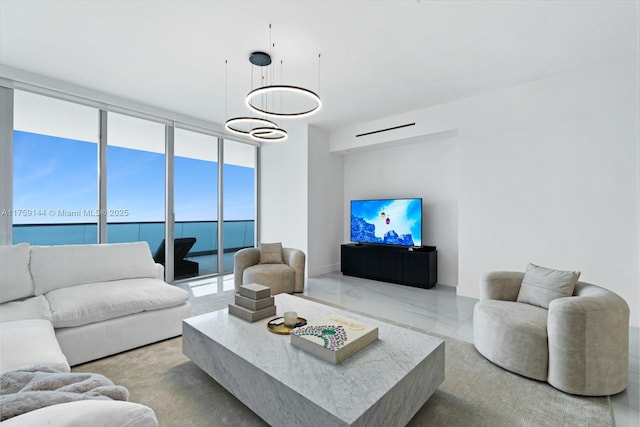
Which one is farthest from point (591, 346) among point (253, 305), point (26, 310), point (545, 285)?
point (26, 310)

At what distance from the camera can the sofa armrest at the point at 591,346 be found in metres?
1.87

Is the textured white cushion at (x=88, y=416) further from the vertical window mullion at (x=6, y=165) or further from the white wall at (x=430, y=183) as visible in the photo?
the white wall at (x=430, y=183)

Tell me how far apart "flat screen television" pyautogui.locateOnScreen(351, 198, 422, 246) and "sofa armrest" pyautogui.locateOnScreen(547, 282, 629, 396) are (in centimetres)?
286

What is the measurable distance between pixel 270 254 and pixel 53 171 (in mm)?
3085

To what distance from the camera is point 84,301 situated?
93.1 inches

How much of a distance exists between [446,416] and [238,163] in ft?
17.8

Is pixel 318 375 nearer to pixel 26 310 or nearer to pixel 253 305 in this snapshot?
pixel 253 305

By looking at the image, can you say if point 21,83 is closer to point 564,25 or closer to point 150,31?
point 150,31

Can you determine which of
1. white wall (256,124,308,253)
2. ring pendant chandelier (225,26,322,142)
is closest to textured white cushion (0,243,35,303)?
ring pendant chandelier (225,26,322,142)

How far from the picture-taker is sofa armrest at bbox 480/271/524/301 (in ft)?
8.63

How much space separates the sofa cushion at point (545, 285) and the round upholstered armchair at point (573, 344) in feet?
0.40

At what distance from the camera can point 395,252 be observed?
193 inches

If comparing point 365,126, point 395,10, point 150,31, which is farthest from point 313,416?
point 365,126

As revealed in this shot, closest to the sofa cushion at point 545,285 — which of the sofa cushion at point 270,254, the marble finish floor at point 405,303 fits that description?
the marble finish floor at point 405,303
